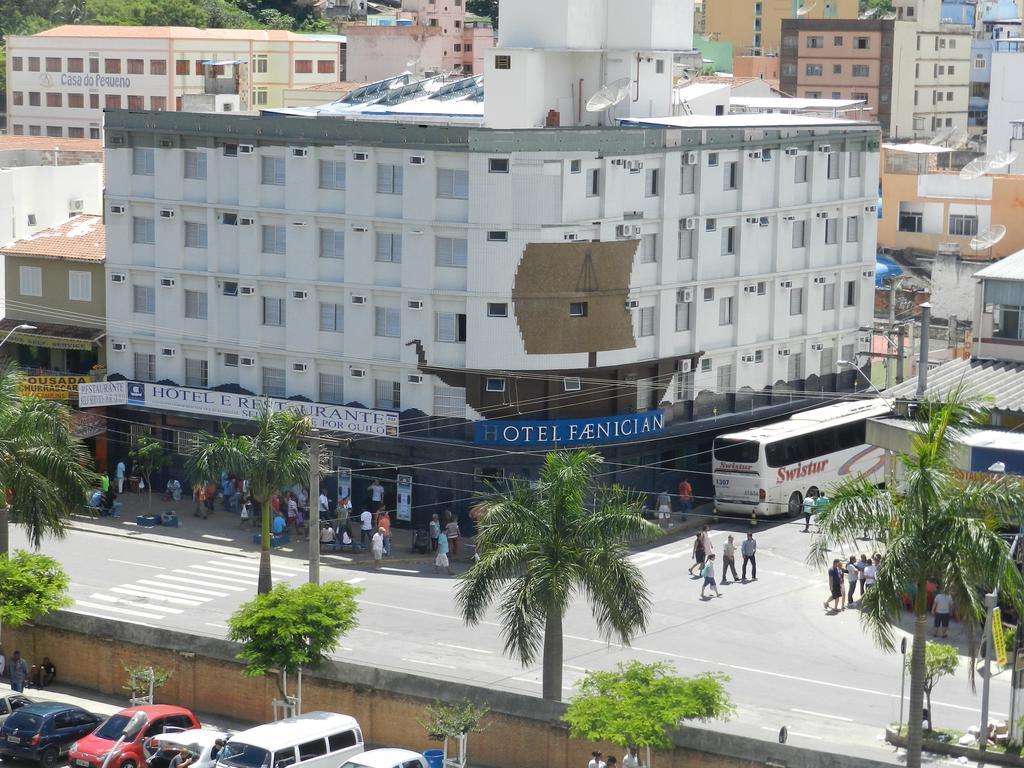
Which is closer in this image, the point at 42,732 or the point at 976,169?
the point at 42,732

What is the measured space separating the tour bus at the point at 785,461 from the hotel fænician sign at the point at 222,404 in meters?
11.6

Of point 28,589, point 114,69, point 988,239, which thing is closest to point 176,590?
point 28,589

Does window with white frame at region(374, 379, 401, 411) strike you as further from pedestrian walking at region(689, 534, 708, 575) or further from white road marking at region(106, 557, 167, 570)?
pedestrian walking at region(689, 534, 708, 575)

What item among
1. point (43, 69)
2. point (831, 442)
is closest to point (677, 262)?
point (831, 442)

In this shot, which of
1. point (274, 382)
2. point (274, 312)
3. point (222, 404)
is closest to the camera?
point (274, 312)

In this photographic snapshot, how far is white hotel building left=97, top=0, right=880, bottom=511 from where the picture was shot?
2608 inches

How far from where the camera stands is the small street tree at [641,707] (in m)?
39.1

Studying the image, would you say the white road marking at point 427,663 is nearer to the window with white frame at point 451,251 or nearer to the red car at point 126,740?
the red car at point 126,740

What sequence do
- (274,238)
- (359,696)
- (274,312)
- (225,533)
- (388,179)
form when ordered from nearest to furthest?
(359,696) → (225,533) → (388,179) → (274,238) → (274,312)

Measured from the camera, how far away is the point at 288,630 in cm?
4444

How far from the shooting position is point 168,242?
72.1 metres

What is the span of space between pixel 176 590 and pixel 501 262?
614 inches

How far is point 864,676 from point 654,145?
2402 centimetres

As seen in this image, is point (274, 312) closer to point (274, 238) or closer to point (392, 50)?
point (274, 238)
